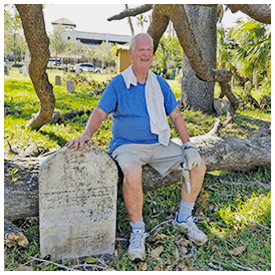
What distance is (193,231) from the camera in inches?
105

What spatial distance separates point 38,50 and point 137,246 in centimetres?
280

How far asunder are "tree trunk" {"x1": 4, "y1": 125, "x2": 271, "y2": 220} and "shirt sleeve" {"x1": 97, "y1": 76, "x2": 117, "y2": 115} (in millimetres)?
714

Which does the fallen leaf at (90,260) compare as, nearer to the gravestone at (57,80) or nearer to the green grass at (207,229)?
the green grass at (207,229)

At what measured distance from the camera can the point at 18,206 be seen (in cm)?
247

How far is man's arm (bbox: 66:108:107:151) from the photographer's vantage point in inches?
88.8

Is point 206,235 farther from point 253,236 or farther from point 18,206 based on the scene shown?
point 18,206

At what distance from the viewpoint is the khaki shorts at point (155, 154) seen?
260 cm

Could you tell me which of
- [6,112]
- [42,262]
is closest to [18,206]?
[42,262]

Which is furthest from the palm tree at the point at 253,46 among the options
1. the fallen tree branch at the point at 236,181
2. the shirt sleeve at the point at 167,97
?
the shirt sleeve at the point at 167,97

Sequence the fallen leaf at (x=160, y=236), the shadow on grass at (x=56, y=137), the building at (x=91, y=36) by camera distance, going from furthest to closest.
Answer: the building at (x=91, y=36), the shadow on grass at (x=56, y=137), the fallen leaf at (x=160, y=236)

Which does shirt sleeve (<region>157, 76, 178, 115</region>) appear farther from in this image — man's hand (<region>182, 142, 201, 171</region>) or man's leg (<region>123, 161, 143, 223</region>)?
man's leg (<region>123, 161, 143, 223</region>)

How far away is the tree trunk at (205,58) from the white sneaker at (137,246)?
5.15 metres

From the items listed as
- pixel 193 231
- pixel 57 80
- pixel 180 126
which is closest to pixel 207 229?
pixel 193 231

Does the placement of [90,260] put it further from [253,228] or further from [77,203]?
[253,228]
